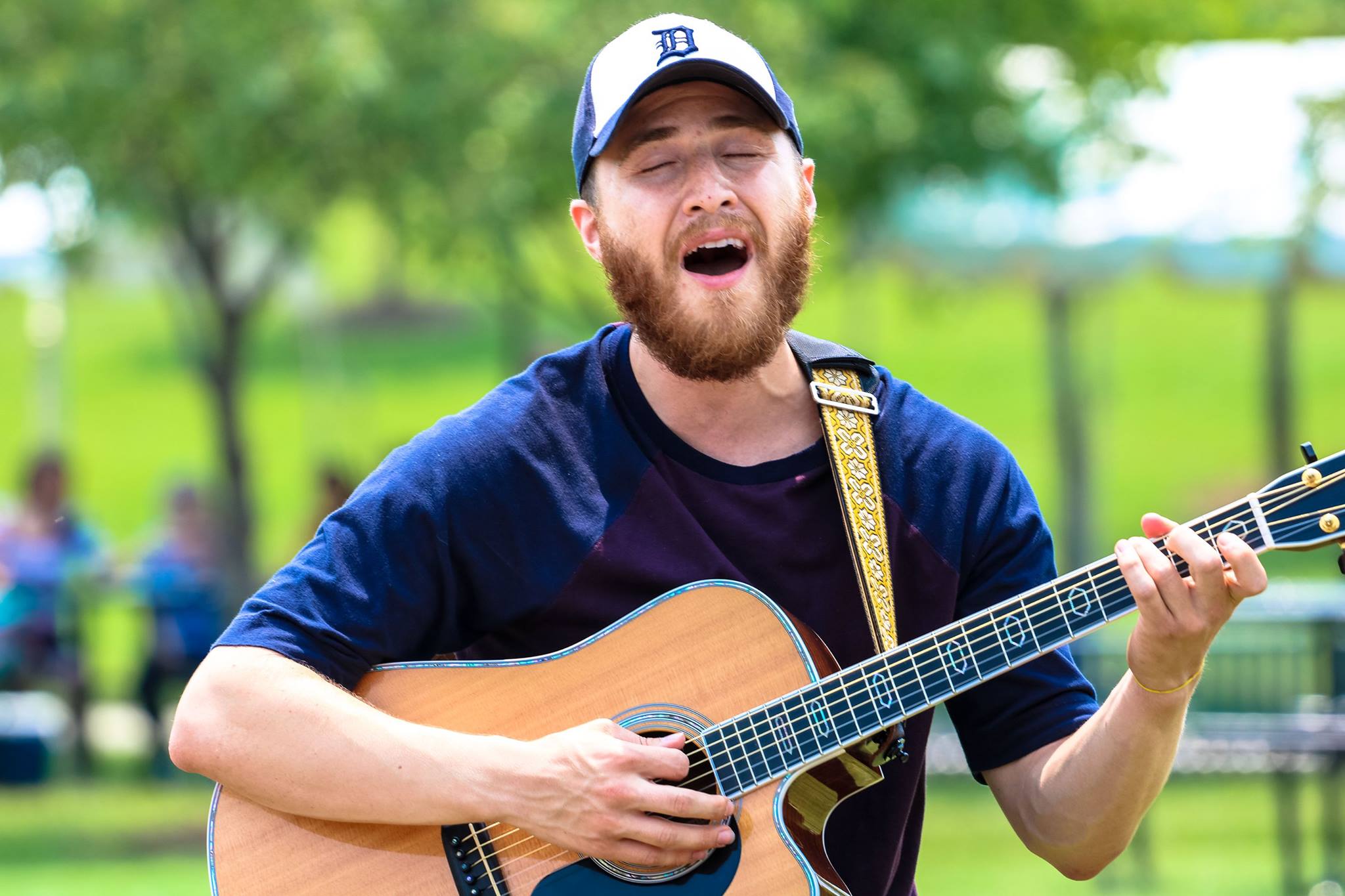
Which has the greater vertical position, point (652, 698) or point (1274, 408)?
point (1274, 408)

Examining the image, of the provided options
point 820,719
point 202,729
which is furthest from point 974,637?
point 202,729

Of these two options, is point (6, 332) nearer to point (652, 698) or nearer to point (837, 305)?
point (837, 305)

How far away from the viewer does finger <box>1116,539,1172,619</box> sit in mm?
2414

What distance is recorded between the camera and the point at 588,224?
2.87 metres

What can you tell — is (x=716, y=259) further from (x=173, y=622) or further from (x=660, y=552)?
(x=173, y=622)

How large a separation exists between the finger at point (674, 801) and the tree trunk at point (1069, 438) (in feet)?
33.8

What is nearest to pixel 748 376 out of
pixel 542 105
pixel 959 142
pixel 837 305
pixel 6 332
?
pixel 542 105

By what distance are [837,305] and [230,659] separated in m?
30.7

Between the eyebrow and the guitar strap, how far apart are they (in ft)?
1.32

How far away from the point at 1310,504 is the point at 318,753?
1534mm

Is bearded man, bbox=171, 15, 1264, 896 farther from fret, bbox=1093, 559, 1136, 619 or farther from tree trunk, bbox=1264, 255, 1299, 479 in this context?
tree trunk, bbox=1264, 255, 1299, 479

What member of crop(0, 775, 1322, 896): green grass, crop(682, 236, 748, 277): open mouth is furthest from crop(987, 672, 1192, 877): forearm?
crop(0, 775, 1322, 896): green grass

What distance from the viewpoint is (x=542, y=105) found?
30.1 ft

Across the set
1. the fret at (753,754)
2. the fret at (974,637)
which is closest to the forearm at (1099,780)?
the fret at (974,637)
